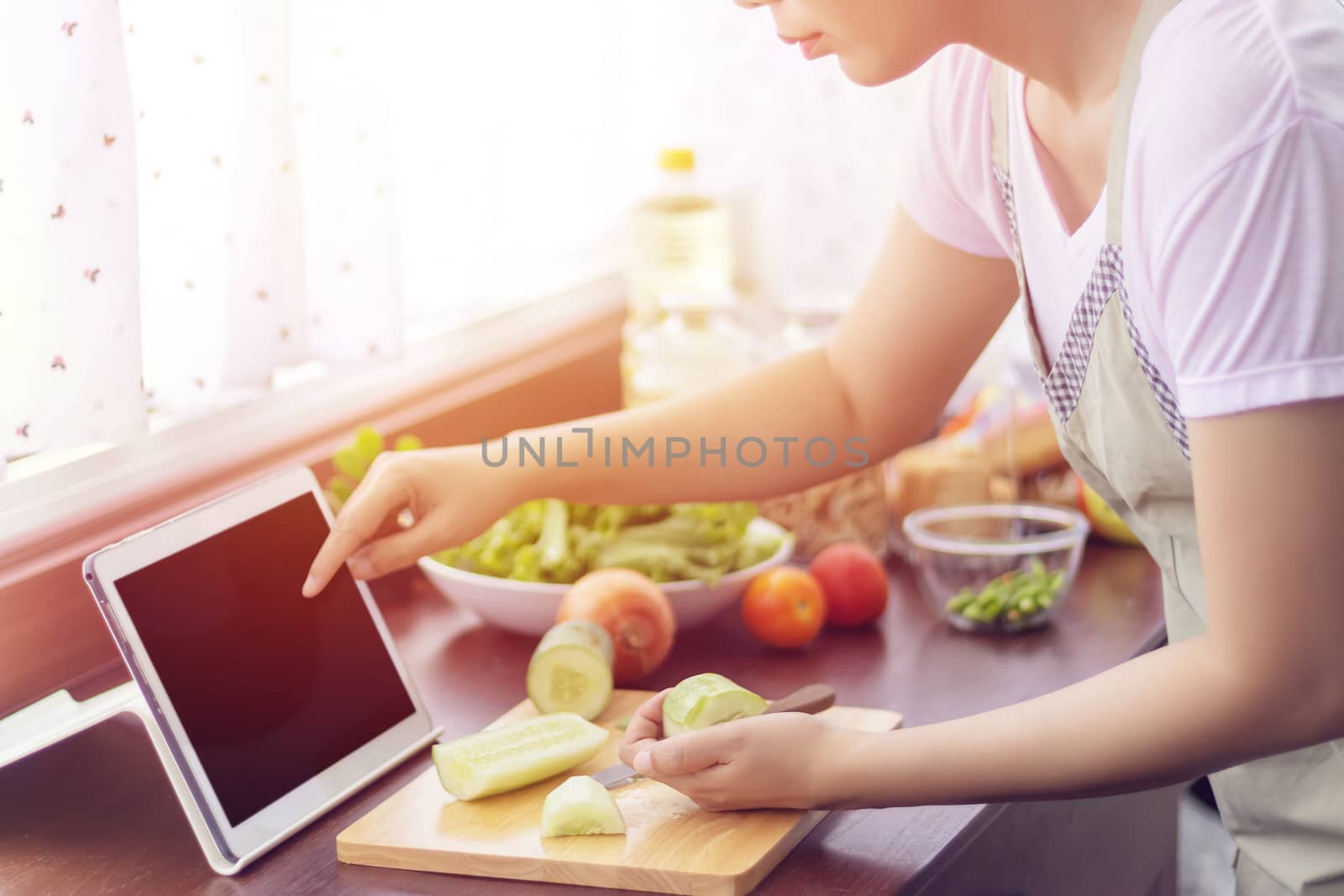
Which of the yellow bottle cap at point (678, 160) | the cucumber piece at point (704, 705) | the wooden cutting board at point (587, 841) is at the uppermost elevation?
the yellow bottle cap at point (678, 160)

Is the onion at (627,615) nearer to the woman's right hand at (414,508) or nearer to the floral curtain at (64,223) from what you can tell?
the woman's right hand at (414,508)

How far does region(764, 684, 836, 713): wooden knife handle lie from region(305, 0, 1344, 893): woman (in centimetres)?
12

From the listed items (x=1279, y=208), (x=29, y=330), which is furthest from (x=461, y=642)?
(x=1279, y=208)

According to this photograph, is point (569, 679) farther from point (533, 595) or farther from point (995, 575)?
point (995, 575)

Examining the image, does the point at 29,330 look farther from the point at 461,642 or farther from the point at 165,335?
the point at 461,642

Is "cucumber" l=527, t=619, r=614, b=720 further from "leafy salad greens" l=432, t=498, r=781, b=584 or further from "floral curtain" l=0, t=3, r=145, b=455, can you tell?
"floral curtain" l=0, t=3, r=145, b=455

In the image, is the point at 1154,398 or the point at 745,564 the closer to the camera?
the point at 1154,398

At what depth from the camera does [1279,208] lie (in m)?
0.66

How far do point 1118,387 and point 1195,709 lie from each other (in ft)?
0.68

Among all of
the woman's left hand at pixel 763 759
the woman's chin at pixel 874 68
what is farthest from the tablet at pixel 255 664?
the woman's chin at pixel 874 68

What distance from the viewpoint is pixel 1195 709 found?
2.41ft

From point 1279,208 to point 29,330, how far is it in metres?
0.85

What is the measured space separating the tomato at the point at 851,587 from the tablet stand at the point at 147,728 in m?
0.51

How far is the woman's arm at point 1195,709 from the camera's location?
2.22 feet
